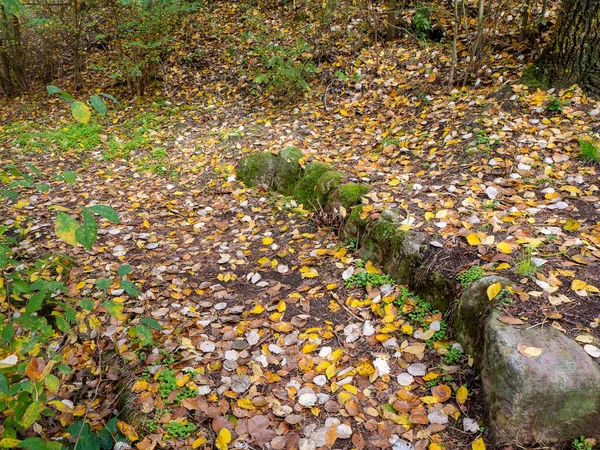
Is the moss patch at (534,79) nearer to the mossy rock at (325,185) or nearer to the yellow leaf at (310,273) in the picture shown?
the mossy rock at (325,185)

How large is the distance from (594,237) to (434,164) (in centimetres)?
148

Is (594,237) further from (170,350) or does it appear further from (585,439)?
(170,350)

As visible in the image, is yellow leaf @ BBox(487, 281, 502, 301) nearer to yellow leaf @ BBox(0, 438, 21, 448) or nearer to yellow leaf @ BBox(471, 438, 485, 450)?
yellow leaf @ BBox(471, 438, 485, 450)

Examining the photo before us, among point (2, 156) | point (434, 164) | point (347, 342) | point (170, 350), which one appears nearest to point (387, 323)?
point (347, 342)

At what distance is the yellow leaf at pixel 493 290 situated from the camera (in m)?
2.23

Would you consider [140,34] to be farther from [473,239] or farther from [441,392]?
[441,392]

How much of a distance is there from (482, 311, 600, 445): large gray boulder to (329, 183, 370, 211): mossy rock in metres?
1.74

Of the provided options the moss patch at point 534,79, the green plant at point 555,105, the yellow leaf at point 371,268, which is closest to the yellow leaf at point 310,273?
the yellow leaf at point 371,268

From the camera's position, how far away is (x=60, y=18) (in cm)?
695

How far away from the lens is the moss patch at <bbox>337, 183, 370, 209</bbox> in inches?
136

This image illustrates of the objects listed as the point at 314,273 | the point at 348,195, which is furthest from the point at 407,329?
the point at 348,195

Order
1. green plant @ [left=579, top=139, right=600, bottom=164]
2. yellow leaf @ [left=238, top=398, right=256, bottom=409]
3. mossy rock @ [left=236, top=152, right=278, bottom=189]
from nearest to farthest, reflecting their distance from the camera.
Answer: yellow leaf @ [left=238, top=398, right=256, bottom=409] → green plant @ [left=579, top=139, right=600, bottom=164] → mossy rock @ [left=236, top=152, right=278, bottom=189]

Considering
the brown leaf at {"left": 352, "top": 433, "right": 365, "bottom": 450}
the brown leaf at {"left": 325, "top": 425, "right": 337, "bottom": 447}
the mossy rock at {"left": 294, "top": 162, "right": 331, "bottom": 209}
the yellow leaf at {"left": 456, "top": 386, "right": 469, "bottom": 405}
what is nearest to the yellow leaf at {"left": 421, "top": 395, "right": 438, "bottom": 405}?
the yellow leaf at {"left": 456, "top": 386, "right": 469, "bottom": 405}

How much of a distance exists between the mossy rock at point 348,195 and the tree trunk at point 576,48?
2.30 m
